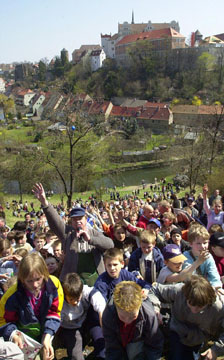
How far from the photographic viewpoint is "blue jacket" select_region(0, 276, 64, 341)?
2.71 metres

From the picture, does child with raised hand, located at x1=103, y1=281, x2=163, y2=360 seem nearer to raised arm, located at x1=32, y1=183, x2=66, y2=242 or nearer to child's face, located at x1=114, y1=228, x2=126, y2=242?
raised arm, located at x1=32, y1=183, x2=66, y2=242

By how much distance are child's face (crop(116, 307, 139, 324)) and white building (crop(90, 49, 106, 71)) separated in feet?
333

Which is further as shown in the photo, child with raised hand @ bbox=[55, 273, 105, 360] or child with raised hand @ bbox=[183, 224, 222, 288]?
child with raised hand @ bbox=[183, 224, 222, 288]

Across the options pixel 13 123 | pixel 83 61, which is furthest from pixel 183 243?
pixel 83 61

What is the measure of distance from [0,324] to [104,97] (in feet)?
256

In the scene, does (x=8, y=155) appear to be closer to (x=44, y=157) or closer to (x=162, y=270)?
(x=44, y=157)

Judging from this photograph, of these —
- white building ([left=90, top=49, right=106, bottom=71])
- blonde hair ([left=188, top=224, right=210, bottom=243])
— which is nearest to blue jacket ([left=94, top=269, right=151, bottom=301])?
blonde hair ([left=188, top=224, right=210, bottom=243])

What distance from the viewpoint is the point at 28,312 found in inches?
109

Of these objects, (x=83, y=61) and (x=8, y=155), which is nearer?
(x=8, y=155)

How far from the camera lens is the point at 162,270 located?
11.5 feet

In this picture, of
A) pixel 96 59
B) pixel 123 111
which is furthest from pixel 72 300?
pixel 96 59

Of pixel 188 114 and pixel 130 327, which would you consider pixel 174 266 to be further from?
pixel 188 114

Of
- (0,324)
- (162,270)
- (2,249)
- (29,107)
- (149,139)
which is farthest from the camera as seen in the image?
(29,107)

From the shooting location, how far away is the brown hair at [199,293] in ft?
8.61
